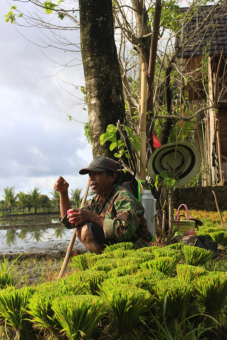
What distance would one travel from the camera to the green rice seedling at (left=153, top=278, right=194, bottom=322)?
216 centimetres

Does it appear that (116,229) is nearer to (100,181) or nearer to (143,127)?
(100,181)

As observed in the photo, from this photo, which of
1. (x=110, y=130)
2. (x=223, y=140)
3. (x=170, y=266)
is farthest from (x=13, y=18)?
(x=223, y=140)

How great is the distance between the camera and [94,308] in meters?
1.84

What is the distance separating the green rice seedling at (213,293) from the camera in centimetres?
231

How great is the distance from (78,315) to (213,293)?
0.93 meters

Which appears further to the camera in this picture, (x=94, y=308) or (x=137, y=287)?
(x=137, y=287)

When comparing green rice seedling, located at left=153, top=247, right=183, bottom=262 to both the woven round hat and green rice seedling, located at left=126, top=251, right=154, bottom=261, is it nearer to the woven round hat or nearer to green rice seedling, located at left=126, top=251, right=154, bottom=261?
green rice seedling, located at left=126, top=251, right=154, bottom=261

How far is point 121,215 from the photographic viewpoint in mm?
3371

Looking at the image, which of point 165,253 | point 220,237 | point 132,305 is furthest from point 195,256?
point 220,237

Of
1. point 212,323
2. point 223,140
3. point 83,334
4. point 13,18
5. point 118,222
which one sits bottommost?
point 212,323

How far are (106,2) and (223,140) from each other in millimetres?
9369

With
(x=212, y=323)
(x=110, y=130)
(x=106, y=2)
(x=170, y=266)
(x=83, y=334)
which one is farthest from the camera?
(x=106, y=2)

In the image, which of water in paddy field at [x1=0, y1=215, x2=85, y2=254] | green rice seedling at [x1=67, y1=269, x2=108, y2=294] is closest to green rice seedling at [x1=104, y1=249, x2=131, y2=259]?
green rice seedling at [x1=67, y1=269, x2=108, y2=294]

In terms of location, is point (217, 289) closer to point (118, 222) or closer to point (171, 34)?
point (118, 222)
